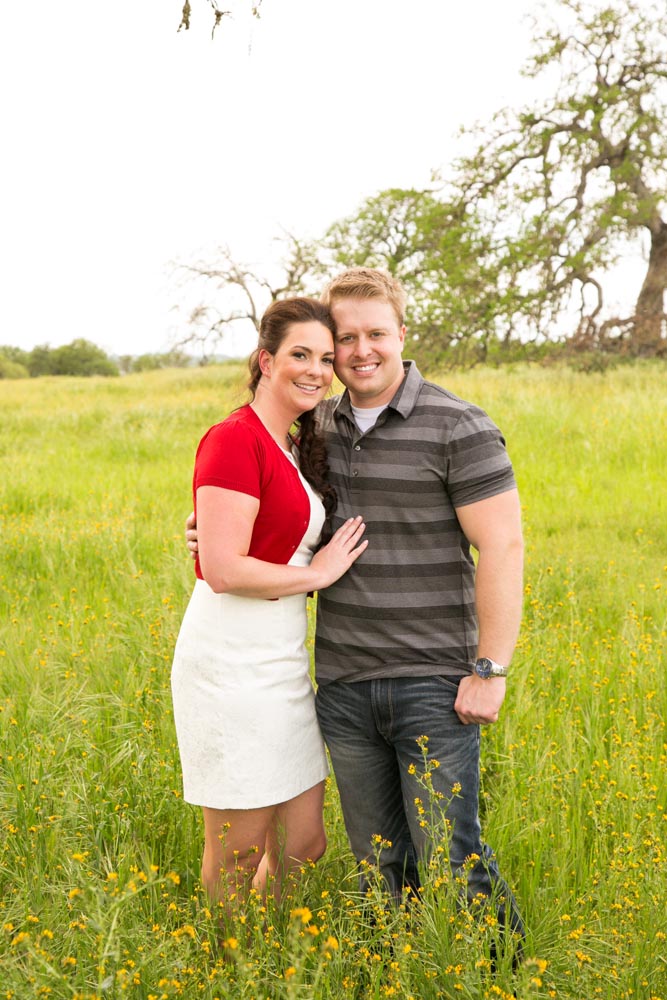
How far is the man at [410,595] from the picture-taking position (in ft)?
8.43

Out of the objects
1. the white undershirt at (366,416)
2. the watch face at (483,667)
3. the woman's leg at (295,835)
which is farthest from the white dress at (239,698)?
the watch face at (483,667)

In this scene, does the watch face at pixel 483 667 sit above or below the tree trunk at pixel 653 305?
below

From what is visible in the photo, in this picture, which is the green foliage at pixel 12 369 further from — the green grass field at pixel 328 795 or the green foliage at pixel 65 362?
the green grass field at pixel 328 795

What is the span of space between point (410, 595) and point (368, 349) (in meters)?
0.79

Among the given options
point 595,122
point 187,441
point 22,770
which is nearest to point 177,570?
point 22,770

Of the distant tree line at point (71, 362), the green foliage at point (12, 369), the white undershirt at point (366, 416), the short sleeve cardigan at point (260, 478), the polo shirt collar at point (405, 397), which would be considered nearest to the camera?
the short sleeve cardigan at point (260, 478)

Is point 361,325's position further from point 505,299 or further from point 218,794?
point 505,299

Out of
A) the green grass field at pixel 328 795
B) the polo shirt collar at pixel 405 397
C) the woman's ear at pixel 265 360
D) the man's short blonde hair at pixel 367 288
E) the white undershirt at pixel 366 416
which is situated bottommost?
the green grass field at pixel 328 795

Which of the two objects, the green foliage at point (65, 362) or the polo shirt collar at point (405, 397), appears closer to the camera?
the polo shirt collar at point (405, 397)

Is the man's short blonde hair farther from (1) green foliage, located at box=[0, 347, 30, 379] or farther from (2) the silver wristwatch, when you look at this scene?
(1) green foliage, located at box=[0, 347, 30, 379]

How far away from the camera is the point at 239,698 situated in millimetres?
2637

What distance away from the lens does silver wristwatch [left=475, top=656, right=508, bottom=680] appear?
2551mm

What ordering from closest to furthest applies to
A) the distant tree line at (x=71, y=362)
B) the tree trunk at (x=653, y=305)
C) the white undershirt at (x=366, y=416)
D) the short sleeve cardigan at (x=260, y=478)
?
the short sleeve cardigan at (x=260, y=478) → the white undershirt at (x=366, y=416) → the tree trunk at (x=653, y=305) → the distant tree line at (x=71, y=362)

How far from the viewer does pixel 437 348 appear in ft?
53.9
